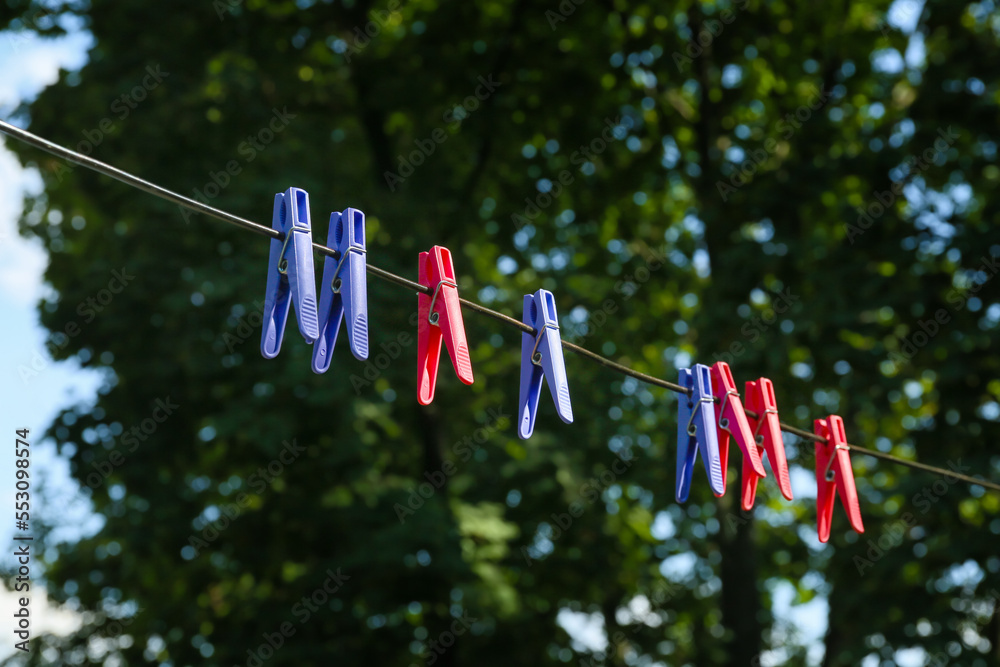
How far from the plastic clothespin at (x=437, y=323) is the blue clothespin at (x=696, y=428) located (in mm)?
1077

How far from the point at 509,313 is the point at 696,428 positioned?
15.8ft

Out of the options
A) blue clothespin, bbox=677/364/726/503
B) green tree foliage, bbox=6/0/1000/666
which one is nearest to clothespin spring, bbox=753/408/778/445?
blue clothespin, bbox=677/364/726/503

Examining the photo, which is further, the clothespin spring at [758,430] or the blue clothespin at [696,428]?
the clothespin spring at [758,430]

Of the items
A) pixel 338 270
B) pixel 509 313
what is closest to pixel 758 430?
pixel 338 270

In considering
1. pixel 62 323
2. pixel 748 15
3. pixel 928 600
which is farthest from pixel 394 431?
pixel 748 15

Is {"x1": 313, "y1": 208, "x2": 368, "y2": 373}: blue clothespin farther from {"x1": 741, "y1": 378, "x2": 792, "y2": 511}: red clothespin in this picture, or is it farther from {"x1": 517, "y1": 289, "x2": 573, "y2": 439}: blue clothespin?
{"x1": 741, "y1": 378, "x2": 792, "y2": 511}: red clothespin

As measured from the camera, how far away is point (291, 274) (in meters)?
2.82

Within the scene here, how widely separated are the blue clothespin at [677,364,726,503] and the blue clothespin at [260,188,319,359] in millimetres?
1577

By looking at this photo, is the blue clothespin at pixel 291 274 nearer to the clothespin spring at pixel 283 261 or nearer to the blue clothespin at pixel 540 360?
the clothespin spring at pixel 283 261

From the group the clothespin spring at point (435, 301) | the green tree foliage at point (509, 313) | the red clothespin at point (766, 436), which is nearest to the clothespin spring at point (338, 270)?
the clothespin spring at point (435, 301)

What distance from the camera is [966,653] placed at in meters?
7.71

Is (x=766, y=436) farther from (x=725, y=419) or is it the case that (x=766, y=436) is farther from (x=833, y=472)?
(x=833, y=472)

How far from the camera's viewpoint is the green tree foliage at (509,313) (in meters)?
8.04

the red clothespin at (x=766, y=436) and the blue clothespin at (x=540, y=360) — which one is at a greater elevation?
the red clothespin at (x=766, y=436)
